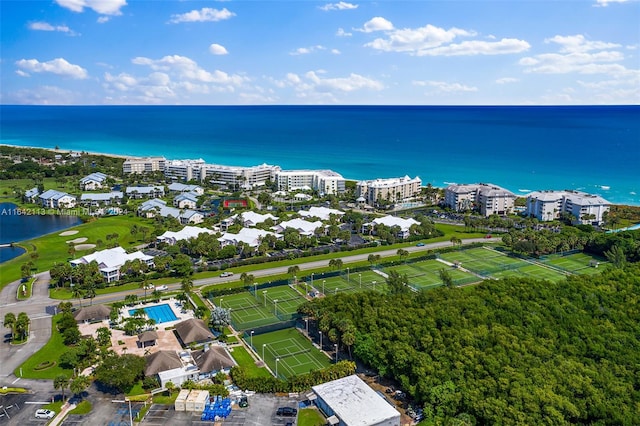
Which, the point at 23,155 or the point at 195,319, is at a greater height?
the point at 23,155

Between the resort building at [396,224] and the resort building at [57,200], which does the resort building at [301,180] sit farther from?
the resort building at [57,200]

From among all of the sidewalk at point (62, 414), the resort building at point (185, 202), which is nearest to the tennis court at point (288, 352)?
the sidewalk at point (62, 414)

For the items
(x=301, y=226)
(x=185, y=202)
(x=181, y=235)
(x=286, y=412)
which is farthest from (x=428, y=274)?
(x=185, y=202)

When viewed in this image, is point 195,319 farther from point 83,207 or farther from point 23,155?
point 23,155

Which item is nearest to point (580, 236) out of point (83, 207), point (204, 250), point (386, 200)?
point (386, 200)

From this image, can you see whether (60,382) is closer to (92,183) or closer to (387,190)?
(387,190)

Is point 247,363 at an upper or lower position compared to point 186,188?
lower
